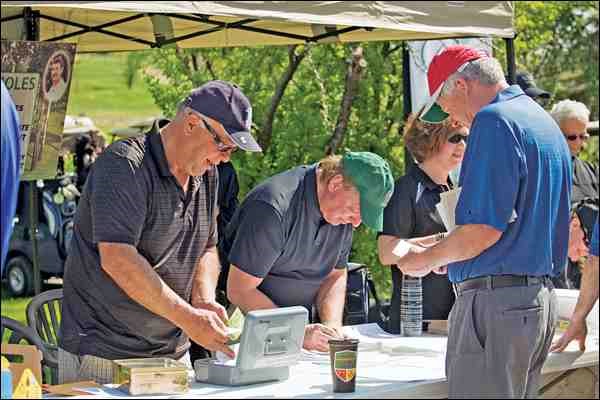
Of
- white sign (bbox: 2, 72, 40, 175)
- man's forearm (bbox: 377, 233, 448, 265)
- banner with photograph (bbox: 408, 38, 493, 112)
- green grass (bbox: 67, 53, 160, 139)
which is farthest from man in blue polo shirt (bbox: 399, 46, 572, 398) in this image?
green grass (bbox: 67, 53, 160, 139)

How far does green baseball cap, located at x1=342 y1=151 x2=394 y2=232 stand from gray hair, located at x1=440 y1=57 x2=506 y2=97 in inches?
18.4

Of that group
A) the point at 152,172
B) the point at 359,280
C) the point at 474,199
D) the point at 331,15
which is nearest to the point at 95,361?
the point at 152,172

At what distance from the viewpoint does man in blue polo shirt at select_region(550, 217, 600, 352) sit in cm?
374

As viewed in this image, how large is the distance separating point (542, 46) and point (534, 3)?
173 cm

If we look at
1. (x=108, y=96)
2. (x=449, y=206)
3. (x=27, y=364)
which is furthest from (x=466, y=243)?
(x=108, y=96)

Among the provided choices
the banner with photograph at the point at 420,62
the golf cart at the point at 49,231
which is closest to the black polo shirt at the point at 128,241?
the banner with photograph at the point at 420,62

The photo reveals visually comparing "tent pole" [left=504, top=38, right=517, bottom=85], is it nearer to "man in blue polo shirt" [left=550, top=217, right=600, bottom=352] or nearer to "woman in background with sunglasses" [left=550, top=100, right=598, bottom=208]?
"woman in background with sunglasses" [left=550, top=100, right=598, bottom=208]

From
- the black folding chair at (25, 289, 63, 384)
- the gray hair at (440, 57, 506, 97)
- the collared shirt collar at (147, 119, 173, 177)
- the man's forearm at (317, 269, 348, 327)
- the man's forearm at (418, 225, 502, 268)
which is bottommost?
the black folding chair at (25, 289, 63, 384)

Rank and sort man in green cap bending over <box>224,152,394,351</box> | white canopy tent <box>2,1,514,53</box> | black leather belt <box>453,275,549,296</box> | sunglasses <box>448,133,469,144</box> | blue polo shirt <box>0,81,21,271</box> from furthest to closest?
white canopy tent <box>2,1,514,53</box>
sunglasses <box>448,133,469,144</box>
man in green cap bending over <box>224,152,394,351</box>
black leather belt <box>453,275,549,296</box>
blue polo shirt <box>0,81,21,271</box>

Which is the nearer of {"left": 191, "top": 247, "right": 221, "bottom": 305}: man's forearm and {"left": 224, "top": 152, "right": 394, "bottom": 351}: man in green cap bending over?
{"left": 191, "top": 247, "right": 221, "bottom": 305}: man's forearm

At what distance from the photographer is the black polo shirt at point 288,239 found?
159 inches

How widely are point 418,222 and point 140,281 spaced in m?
1.38

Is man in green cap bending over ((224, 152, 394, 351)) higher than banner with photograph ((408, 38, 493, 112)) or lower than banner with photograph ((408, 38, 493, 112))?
lower

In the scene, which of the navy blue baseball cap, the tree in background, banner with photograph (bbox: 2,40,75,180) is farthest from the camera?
the tree in background
